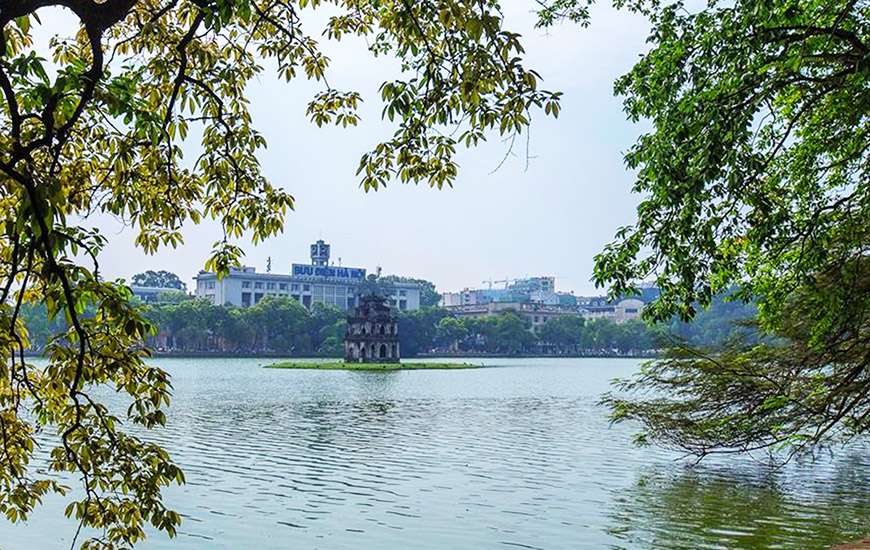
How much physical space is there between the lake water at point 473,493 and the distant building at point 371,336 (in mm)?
70964

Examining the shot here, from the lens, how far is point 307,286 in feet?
577

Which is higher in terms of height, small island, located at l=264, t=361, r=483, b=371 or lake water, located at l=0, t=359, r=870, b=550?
small island, located at l=264, t=361, r=483, b=371

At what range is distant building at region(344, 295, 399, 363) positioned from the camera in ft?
351

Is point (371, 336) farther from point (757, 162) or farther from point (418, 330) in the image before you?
point (757, 162)

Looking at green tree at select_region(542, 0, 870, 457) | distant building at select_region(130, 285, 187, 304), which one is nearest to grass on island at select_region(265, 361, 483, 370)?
distant building at select_region(130, 285, 187, 304)

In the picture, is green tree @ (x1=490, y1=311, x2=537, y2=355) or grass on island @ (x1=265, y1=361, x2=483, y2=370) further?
green tree @ (x1=490, y1=311, x2=537, y2=355)

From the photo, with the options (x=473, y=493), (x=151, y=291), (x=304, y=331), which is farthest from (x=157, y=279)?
(x=473, y=493)

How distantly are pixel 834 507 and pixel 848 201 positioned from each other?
880cm

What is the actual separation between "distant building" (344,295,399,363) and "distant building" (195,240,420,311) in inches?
2053

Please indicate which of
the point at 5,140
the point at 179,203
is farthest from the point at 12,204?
the point at 179,203

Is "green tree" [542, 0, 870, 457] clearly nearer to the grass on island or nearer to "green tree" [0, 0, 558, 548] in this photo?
"green tree" [0, 0, 558, 548]

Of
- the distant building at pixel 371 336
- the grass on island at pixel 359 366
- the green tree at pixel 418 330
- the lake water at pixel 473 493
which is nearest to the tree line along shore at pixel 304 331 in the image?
the green tree at pixel 418 330

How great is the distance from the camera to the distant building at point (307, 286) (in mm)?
164500

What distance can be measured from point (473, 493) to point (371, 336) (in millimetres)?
87718
